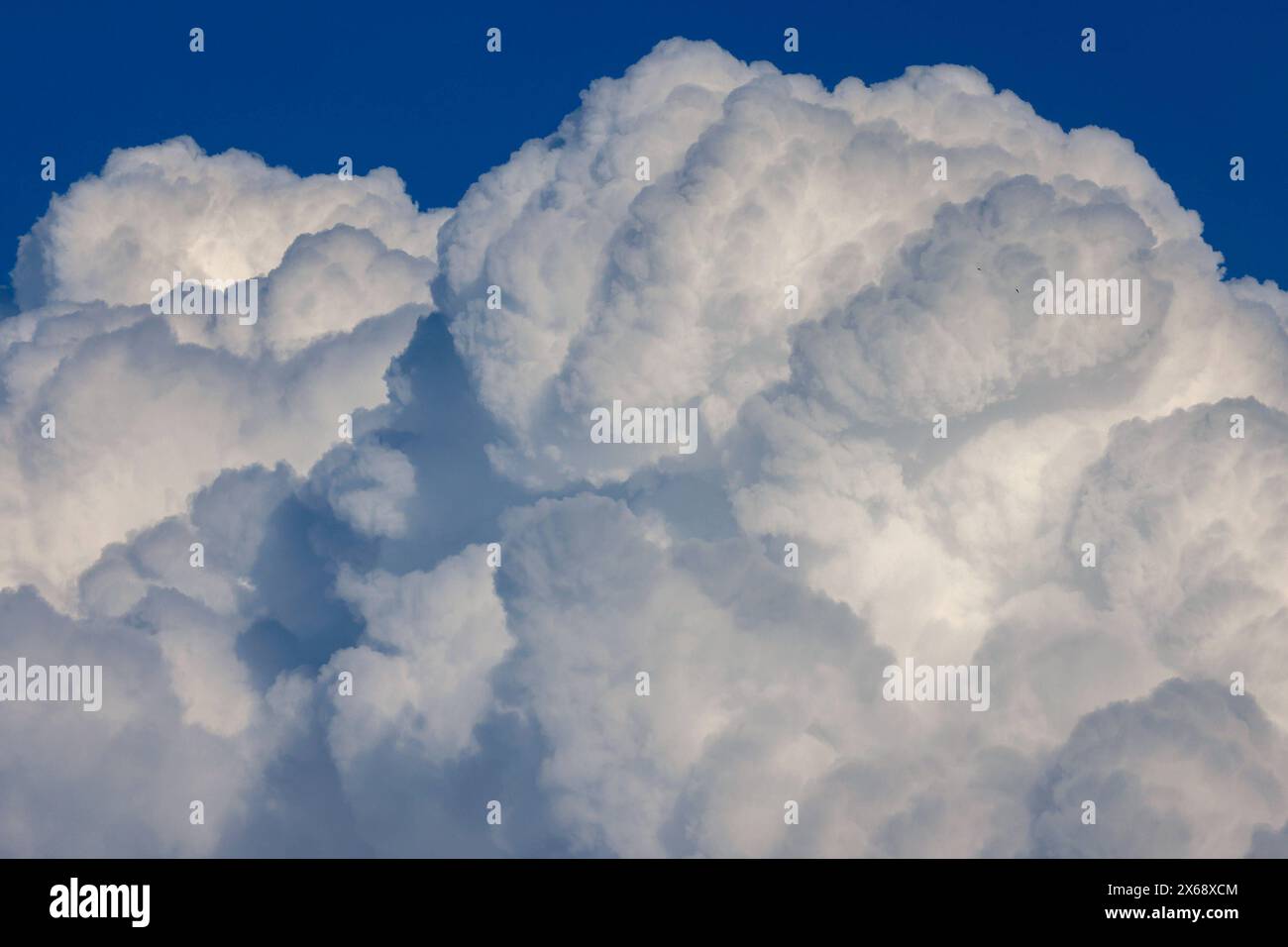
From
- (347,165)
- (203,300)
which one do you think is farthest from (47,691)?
(347,165)

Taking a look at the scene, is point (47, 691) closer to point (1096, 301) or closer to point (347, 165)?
point (347, 165)

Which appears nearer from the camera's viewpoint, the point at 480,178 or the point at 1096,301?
the point at 1096,301

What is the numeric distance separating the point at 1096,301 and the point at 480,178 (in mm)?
39441

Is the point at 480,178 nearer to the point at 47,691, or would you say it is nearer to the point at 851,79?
the point at 851,79
